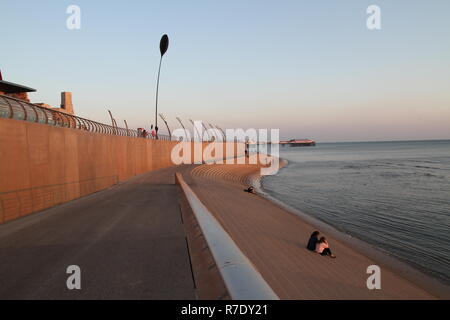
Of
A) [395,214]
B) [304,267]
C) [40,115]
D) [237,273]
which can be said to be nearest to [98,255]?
[237,273]

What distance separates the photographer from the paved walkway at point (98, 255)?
15.2 ft

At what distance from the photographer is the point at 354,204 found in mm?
24609

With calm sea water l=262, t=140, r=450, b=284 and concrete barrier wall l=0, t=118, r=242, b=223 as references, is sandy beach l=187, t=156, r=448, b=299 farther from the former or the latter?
concrete barrier wall l=0, t=118, r=242, b=223

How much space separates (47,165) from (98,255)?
304 inches

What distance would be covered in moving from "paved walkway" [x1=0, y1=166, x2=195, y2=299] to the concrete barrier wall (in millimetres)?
777

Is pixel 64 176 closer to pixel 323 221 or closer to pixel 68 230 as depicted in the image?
pixel 68 230

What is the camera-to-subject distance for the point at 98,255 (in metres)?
6.30

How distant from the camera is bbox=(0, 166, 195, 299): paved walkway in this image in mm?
4645

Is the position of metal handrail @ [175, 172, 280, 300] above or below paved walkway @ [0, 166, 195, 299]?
above

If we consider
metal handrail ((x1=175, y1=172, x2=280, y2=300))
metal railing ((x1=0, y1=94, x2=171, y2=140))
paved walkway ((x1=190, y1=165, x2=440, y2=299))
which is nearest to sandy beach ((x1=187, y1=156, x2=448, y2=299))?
paved walkway ((x1=190, y1=165, x2=440, y2=299))

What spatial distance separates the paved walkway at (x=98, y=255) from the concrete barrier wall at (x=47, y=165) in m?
0.78

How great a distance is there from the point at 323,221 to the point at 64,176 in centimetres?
1505
